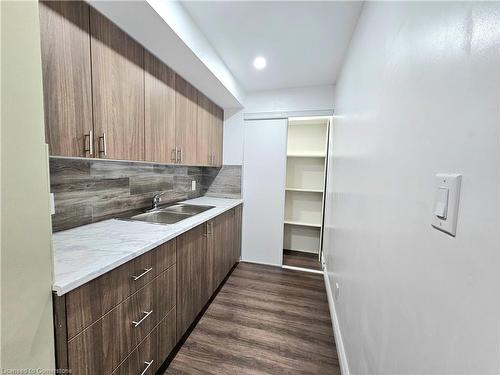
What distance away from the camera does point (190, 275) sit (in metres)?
1.70

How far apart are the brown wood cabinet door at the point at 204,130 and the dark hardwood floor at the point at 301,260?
6.25 ft

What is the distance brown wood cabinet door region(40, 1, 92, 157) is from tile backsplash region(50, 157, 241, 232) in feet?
1.22

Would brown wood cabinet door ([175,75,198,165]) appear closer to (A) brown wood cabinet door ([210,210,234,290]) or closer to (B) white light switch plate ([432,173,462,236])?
(A) brown wood cabinet door ([210,210,234,290])

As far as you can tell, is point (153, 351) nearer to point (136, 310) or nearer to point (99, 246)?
point (136, 310)

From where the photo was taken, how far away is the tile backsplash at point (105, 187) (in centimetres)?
135

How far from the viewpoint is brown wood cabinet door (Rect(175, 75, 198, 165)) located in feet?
6.48

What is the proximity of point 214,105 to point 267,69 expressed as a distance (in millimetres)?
818

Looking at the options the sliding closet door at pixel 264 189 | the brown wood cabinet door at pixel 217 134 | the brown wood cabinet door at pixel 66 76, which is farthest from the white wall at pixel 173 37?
the sliding closet door at pixel 264 189

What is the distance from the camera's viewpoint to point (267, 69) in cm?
233

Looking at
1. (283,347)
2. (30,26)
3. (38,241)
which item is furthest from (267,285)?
(30,26)

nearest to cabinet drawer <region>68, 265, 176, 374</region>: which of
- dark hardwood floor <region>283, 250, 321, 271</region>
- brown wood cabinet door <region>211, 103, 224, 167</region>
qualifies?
brown wood cabinet door <region>211, 103, 224, 167</region>

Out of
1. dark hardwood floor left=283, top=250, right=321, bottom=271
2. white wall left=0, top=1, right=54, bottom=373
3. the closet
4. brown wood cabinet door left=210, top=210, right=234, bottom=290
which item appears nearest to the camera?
white wall left=0, top=1, right=54, bottom=373

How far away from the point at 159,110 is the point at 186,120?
1.32ft

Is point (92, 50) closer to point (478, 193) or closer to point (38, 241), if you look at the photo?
point (38, 241)
